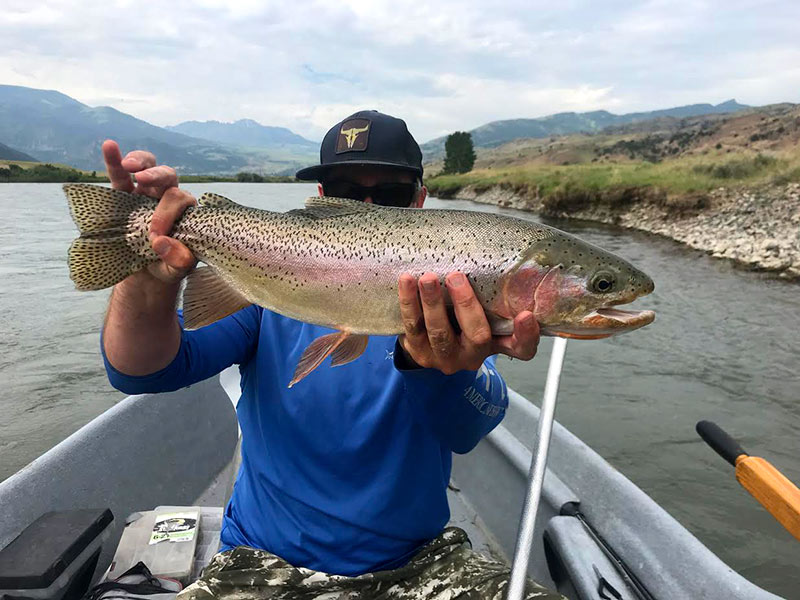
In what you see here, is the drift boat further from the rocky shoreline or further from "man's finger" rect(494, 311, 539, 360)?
the rocky shoreline

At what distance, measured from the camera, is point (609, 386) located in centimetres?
1030

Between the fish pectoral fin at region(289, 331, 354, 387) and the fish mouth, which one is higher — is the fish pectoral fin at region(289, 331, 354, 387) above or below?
below

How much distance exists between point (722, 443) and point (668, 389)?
27.1 feet

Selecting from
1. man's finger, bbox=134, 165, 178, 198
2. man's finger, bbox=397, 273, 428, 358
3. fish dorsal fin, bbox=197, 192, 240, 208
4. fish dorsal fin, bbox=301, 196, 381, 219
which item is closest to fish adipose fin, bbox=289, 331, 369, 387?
man's finger, bbox=397, 273, 428, 358

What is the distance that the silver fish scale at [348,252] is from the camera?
220 cm

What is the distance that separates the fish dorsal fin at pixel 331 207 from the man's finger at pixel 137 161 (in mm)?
685

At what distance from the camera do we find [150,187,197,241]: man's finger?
2.33 meters

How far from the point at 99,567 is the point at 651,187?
1302 inches

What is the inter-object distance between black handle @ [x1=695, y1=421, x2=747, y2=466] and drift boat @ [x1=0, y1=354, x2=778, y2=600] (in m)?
0.60

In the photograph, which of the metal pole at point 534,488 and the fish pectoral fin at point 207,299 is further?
the metal pole at point 534,488

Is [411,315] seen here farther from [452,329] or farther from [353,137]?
[353,137]

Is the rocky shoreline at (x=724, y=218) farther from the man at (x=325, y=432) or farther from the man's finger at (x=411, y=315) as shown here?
the man's finger at (x=411, y=315)

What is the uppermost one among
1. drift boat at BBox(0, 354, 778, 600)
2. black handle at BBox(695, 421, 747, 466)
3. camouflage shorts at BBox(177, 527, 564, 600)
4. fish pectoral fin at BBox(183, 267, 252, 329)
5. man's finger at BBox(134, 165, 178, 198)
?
man's finger at BBox(134, 165, 178, 198)

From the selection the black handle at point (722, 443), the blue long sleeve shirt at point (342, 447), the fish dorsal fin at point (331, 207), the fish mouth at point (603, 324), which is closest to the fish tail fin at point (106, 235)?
the blue long sleeve shirt at point (342, 447)
